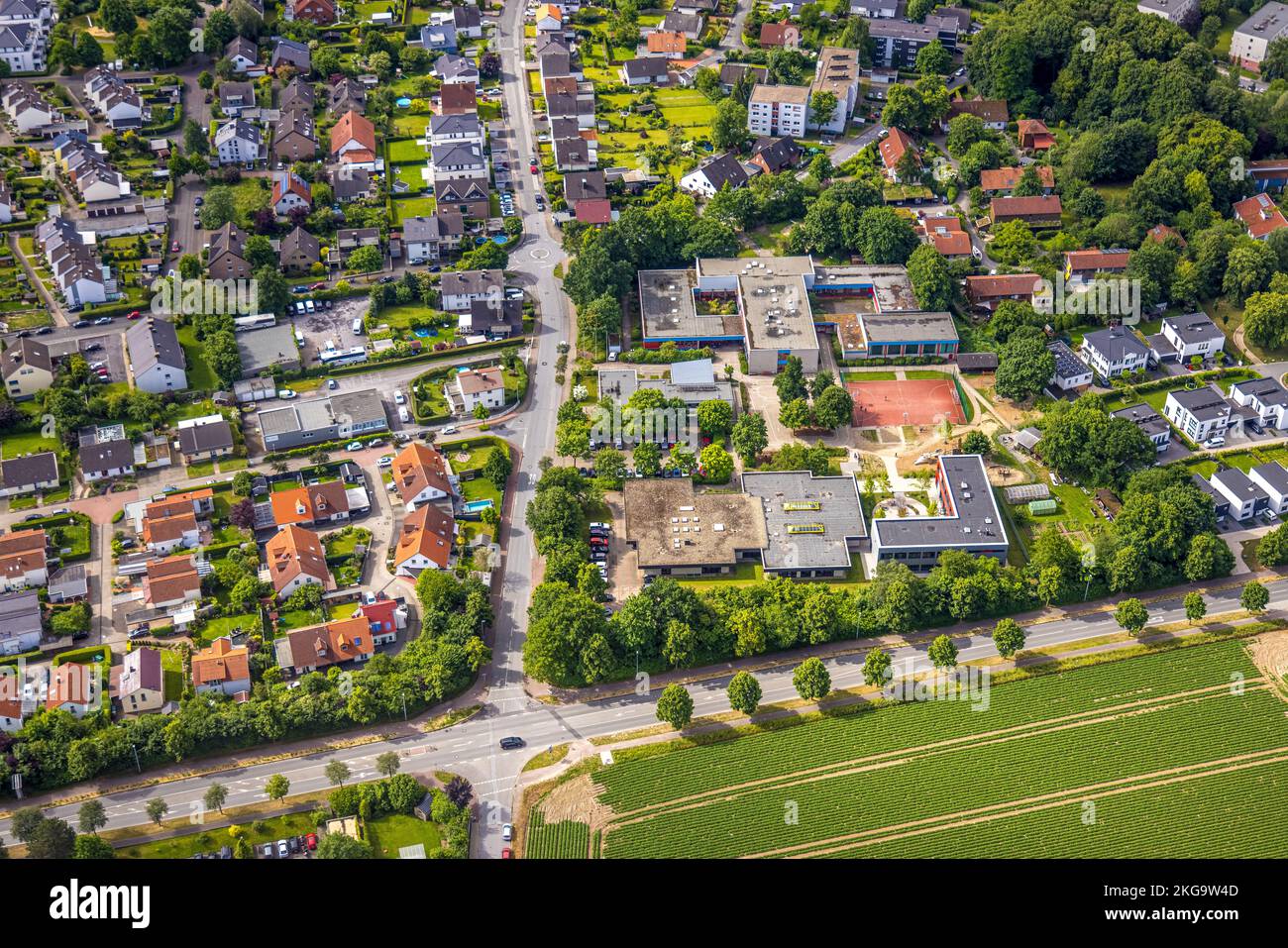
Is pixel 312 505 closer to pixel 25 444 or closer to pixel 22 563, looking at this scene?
pixel 22 563

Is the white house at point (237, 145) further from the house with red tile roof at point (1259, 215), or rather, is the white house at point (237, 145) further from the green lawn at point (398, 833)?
the house with red tile roof at point (1259, 215)

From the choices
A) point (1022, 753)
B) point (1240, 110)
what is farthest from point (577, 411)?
point (1240, 110)

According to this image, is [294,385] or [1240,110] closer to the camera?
[294,385]

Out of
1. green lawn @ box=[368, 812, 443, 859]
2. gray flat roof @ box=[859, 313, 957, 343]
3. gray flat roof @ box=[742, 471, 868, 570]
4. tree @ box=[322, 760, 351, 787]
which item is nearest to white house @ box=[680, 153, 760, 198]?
gray flat roof @ box=[859, 313, 957, 343]

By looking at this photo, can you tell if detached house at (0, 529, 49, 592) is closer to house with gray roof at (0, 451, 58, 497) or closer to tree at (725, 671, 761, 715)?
house with gray roof at (0, 451, 58, 497)

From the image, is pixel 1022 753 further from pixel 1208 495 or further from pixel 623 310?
pixel 623 310

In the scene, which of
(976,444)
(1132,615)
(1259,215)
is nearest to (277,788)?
(1132,615)

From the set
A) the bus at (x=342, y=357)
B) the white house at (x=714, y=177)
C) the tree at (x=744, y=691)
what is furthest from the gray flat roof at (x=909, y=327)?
the bus at (x=342, y=357)
